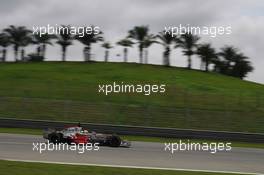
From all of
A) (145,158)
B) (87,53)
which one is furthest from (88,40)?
(145,158)

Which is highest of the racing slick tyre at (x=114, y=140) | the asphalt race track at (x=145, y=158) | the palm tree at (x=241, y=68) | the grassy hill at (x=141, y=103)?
the palm tree at (x=241, y=68)

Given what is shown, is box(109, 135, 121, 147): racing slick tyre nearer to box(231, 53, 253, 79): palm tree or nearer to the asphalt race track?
the asphalt race track

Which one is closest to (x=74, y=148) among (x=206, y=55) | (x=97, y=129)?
(x=97, y=129)

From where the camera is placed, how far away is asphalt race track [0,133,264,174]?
13367mm

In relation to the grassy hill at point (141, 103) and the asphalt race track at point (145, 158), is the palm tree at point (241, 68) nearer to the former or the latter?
the grassy hill at point (141, 103)

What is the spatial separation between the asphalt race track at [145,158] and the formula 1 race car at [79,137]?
43.9 inches

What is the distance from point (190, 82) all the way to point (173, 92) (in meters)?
7.41

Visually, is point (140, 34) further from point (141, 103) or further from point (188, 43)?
point (141, 103)

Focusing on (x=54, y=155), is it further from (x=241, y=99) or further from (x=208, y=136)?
(x=241, y=99)

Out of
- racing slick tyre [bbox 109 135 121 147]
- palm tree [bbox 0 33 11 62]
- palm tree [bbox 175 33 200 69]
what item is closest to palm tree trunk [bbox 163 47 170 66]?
palm tree [bbox 175 33 200 69]

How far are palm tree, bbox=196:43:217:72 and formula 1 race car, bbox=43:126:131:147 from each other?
32.8m

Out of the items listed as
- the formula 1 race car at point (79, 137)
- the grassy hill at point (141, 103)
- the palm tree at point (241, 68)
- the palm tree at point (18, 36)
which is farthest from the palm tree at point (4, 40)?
the formula 1 race car at point (79, 137)

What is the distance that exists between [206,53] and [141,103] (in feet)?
76.4

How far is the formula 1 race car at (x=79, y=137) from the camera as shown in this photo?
57.8 ft
